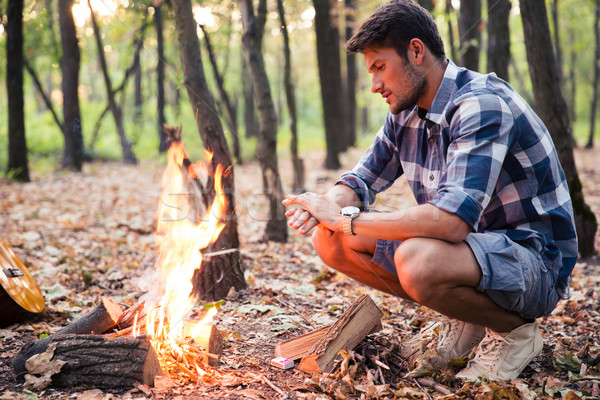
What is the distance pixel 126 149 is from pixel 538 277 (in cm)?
1289

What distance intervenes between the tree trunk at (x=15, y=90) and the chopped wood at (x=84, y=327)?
7.49 meters

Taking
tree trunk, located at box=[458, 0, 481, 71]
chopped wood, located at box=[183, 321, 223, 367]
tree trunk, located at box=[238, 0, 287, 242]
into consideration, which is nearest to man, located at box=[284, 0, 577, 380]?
chopped wood, located at box=[183, 321, 223, 367]

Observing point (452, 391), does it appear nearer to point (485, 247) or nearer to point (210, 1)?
point (485, 247)

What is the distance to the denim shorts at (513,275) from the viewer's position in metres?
2.26

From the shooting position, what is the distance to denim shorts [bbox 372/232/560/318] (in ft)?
7.40

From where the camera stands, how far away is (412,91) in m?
2.58

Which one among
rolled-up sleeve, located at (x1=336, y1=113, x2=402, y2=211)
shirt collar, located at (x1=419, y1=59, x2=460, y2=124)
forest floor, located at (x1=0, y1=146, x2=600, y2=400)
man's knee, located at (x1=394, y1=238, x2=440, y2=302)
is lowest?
forest floor, located at (x1=0, y1=146, x2=600, y2=400)

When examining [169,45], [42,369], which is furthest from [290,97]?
[169,45]

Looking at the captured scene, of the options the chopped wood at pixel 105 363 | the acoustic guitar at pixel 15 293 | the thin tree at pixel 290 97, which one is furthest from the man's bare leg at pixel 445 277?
the thin tree at pixel 290 97

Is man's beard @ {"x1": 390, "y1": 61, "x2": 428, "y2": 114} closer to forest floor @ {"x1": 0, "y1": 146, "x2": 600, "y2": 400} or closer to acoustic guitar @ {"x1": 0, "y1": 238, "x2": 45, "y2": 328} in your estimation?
forest floor @ {"x1": 0, "y1": 146, "x2": 600, "y2": 400}

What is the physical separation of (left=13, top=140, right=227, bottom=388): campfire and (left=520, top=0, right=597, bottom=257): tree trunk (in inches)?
126

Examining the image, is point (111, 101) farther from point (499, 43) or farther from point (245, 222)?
point (499, 43)

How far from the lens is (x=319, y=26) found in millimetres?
10359

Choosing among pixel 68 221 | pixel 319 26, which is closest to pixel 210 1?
pixel 319 26
